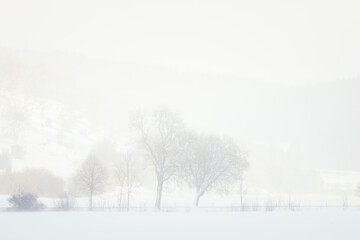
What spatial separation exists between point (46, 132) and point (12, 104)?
47.3 feet

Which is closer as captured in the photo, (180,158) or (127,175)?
(127,175)

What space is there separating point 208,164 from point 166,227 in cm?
2583

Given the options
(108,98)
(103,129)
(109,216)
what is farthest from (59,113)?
(109,216)

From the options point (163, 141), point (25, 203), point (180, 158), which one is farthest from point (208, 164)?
point (25, 203)

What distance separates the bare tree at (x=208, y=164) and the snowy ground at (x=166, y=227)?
52.8 feet

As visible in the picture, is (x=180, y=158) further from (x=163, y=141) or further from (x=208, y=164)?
(x=208, y=164)

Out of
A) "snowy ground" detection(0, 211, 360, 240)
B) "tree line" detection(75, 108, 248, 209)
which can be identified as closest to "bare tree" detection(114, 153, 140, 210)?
"tree line" detection(75, 108, 248, 209)

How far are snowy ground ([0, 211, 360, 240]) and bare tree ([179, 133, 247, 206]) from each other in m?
16.1

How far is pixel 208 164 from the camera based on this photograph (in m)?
57.9

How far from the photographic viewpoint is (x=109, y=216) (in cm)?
3994

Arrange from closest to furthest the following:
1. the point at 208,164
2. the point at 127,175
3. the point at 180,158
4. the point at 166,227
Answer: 1. the point at 166,227
2. the point at 127,175
3. the point at 180,158
4. the point at 208,164

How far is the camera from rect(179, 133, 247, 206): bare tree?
57594 millimetres

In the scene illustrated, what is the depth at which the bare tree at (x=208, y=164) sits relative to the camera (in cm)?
5759

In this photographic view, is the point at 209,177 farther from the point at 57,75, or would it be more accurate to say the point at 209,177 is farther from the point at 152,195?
the point at 57,75
